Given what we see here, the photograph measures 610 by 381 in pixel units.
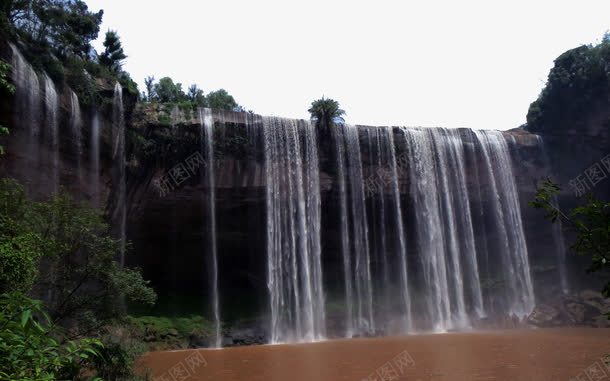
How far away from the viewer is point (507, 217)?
3045 cm

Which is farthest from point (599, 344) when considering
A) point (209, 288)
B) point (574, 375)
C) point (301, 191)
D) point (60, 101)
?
point (60, 101)

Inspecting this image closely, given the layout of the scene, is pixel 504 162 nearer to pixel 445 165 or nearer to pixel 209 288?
pixel 445 165

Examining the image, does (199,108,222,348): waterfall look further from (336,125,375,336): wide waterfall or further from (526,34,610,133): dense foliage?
(526,34,610,133): dense foliage

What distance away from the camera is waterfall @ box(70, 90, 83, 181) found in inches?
779

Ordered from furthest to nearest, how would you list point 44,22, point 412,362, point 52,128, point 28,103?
point 44,22
point 52,128
point 28,103
point 412,362

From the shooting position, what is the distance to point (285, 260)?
81.6ft

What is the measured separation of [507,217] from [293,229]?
580 inches

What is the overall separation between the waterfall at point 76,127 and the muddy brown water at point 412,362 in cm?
897

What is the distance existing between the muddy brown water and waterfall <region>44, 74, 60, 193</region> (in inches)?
329

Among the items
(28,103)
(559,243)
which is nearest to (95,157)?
(28,103)

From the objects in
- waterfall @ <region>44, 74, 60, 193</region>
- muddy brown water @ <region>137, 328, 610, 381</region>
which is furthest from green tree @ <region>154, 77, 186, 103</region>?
muddy brown water @ <region>137, 328, 610, 381</region>

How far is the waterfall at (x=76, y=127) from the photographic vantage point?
1980 centimetres

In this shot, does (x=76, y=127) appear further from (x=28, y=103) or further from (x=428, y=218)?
(x=428, y=218)

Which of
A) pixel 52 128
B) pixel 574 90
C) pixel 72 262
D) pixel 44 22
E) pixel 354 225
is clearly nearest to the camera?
pixel 72 262
